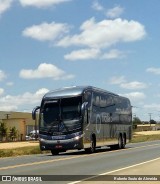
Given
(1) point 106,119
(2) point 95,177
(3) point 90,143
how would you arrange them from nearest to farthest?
(2) point 95,177 → (3) point 90,143 → (1) point 106,119

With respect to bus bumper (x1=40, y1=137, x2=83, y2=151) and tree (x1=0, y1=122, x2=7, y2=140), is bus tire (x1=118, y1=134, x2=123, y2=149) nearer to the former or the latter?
bus bumper (x1=40, y1=137, x2=83, y2=151)

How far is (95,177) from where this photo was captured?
51.9 feet

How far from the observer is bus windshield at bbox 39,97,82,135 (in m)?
29.1

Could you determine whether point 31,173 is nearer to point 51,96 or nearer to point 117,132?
point 51,96

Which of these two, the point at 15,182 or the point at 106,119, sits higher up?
the point at 106,119

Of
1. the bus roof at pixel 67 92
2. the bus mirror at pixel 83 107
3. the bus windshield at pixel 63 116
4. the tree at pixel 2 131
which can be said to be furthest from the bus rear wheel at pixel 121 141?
the tree at pixel 2 131

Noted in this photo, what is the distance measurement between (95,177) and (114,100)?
843 inches

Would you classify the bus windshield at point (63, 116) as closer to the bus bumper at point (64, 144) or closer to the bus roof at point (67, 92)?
the bus roof at point (67, 92)

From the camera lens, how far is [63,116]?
29.2 m

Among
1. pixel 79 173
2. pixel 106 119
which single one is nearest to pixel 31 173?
pixel 79 173

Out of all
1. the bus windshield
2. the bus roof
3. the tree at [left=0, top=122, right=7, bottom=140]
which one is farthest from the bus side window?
the tree at [left=0, top=122, right=7, bottom=140]

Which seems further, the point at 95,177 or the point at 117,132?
the point at 117,132

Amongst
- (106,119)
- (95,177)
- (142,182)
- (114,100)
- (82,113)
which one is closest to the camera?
(142,182)

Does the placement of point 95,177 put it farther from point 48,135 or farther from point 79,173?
point 48,135
